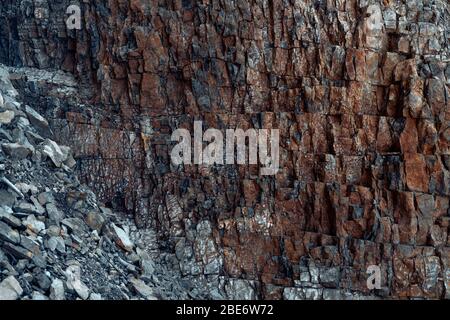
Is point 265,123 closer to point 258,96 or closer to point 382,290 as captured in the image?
point 258,96

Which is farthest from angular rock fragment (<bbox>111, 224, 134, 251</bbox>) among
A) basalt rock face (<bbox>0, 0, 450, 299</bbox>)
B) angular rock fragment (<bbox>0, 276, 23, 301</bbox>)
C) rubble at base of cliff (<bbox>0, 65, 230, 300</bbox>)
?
angular rock fragment (<bbox>0, 276, 23, 301</bbox>)

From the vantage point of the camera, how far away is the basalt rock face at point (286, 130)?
15.5 metres

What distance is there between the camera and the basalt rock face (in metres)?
15.5

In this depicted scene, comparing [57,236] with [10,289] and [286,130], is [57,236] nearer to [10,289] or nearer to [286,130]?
[10,289]

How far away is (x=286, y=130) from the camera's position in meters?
16.4

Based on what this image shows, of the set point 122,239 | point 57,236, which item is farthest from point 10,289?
point 122,239

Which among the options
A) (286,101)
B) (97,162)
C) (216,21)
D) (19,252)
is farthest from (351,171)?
(19,252)

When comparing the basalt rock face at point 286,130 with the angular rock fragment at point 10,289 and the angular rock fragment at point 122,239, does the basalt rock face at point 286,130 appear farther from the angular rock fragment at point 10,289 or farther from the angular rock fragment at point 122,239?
the angular rock fragment at point 10,289

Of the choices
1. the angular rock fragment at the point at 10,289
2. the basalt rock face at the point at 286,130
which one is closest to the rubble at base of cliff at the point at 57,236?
the angular rock fragment at the point at 10,289

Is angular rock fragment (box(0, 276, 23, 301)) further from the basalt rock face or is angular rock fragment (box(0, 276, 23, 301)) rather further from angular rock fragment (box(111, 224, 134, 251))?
the basalt rock face

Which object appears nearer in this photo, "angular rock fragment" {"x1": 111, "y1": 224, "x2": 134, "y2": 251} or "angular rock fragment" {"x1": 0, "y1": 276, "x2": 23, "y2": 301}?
"angular rock fragment" {"x1": 0, "y1": 276, "x2": 23, "y2": 301}

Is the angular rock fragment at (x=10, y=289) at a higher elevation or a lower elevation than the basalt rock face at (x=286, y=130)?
lower

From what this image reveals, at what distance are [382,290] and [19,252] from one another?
377 inches

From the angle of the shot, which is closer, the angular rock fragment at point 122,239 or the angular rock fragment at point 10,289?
the angular rock fragment at point 10,289
